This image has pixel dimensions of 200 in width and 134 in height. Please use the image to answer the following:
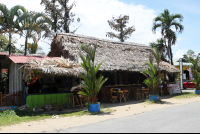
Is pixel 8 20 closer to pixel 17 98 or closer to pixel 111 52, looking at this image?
pixel 17 98

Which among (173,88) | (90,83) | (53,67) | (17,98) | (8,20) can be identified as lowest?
(173,88)

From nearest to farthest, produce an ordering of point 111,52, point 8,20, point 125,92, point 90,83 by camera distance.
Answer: point 90,83, point 8,20, point 125,92, point 111,52

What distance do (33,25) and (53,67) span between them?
428cm

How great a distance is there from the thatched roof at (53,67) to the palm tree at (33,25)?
11.2ft

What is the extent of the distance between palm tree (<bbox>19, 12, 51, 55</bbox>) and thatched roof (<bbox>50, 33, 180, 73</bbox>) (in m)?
1.22

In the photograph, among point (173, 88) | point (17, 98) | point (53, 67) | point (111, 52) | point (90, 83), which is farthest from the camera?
point (173, 88)

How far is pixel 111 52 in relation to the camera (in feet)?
47.6

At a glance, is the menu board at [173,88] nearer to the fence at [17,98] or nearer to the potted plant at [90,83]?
the potted plant at [90,83]

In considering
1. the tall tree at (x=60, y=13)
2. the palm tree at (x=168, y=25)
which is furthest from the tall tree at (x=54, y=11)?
the palm tree at (x=168, y=25)

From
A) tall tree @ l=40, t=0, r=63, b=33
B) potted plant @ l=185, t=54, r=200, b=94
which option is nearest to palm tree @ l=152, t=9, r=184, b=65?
potted plant @ l=185, t=54, r=200, b=94

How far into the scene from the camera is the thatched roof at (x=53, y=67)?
8844 mm

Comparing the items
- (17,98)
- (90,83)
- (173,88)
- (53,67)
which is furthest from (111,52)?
(17,98)

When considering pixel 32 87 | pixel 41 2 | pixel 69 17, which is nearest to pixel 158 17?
pixel 69 17

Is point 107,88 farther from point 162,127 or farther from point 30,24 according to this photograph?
point 162,127
